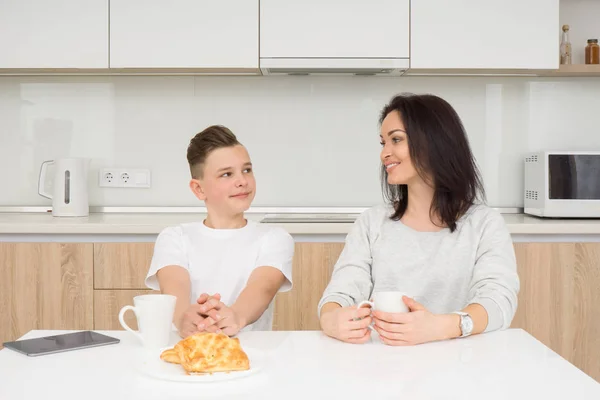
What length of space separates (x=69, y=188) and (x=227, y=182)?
Answer: 4.72 ft

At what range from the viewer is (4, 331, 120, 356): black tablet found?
3.79 feet

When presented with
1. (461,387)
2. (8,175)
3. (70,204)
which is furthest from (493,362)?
(8,175)

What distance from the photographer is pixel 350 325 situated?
1.23 metres

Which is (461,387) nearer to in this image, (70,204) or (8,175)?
(70,204)

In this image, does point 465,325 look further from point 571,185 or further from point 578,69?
point 578,69

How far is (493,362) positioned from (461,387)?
0.16m

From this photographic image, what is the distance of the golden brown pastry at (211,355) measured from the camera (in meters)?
1.02

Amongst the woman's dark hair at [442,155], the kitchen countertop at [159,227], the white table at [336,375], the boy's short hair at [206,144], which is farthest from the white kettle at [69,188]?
the white table at [336,375]

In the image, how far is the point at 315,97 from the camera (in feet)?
10.2
